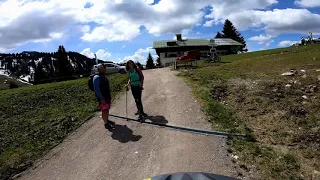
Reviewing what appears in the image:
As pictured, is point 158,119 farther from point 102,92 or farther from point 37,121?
point 37,121

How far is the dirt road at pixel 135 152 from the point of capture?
7.45 meters

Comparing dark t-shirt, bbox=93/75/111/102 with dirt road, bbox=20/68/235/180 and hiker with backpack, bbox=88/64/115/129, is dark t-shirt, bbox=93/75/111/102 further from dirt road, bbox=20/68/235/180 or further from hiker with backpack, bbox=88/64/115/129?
dirt road, bbox=20/68/235/180

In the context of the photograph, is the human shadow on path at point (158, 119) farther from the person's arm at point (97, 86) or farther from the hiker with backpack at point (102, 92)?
the person's arm at point (97, 86)

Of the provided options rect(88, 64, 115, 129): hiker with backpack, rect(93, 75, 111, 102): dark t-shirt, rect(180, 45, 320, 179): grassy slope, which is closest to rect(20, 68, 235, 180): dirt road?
rect(88, 64, 115, 129): hiker with backpack

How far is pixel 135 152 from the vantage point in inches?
335

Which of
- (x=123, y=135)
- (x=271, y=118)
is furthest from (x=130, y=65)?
(x=271, y=118)

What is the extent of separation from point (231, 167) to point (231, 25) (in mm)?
102111

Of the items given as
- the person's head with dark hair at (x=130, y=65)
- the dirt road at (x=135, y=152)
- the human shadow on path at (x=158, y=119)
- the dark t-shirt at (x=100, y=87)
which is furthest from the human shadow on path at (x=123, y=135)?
the person's head with dark hair at (x=130, y=65)

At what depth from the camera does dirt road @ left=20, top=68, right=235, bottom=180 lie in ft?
24.4

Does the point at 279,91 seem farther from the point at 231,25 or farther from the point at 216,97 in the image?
the point at 231,25

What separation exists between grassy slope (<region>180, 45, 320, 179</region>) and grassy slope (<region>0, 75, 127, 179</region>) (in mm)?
5208

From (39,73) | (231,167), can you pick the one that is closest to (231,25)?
(39,73)

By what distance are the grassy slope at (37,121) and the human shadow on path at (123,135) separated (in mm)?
1776

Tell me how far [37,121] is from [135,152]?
588cm
